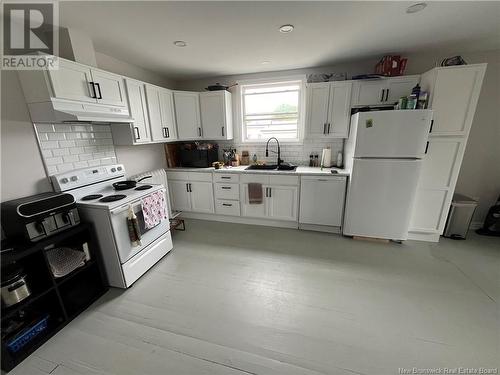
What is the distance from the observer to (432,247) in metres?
2.64

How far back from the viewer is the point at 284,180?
3.06 m

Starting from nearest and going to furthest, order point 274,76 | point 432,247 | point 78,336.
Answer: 1. point 78,336
2. point 432,247
3. point 274,76

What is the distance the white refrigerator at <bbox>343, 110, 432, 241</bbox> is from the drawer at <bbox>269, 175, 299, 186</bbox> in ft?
2.42

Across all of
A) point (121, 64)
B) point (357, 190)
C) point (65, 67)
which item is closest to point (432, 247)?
point (357, 190)

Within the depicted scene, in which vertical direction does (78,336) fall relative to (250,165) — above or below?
below

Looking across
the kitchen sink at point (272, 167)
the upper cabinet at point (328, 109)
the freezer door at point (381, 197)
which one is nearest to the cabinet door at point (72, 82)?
the kitchen sink at point (272, 167)

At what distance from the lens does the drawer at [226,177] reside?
325cm

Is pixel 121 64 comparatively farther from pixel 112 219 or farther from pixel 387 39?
pixel 387 39

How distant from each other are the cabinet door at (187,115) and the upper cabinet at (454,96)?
3258mm

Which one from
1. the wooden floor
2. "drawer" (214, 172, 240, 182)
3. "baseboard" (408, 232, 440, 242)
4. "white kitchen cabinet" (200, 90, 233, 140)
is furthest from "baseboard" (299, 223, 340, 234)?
"white kitchen cabinet" (200, 90, 233, 140)

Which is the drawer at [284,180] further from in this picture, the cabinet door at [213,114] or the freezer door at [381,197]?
the cabinet door at [213,114]

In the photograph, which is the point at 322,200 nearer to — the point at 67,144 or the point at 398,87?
the point at 398,87

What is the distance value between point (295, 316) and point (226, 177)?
2.18 meters

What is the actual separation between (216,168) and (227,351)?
2530 millimetres
